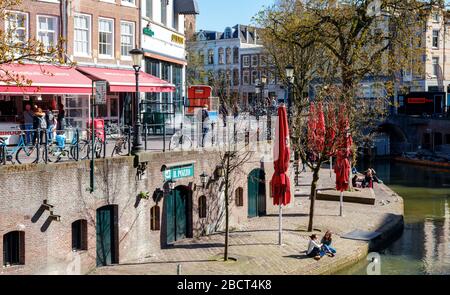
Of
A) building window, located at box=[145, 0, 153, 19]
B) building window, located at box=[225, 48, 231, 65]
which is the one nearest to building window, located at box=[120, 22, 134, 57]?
building window, located at box=[145, 0, 153, 19]

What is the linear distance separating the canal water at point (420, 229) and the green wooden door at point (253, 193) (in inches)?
229

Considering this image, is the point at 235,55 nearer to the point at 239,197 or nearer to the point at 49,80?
the point at 239,197

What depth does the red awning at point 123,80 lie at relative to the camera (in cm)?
2545

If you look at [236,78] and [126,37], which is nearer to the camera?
[126,37]

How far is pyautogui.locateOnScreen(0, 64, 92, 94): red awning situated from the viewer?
817 inches

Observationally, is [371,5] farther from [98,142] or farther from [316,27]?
[98,142]

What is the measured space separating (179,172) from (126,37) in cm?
1088

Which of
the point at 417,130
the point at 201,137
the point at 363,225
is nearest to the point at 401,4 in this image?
the point at 363,225

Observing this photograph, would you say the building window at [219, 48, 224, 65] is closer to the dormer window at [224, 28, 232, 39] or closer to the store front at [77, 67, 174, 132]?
the dormer window at [224, 28, 232, 39]

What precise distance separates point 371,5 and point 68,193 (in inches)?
853

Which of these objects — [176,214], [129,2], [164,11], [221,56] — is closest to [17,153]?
[176,214]

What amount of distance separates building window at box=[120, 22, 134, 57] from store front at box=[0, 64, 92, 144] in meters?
3.55

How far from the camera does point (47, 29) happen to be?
25375 mm

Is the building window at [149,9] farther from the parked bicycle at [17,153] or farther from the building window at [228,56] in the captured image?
the building window at [228,56]
